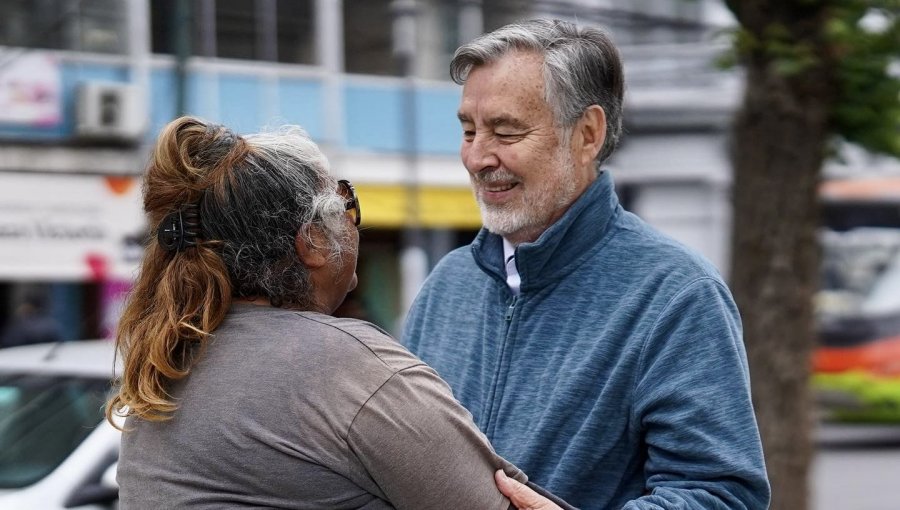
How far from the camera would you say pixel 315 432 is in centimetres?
168

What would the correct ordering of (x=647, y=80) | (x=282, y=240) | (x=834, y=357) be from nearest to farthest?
(x=282, y=240), (x=834, y=357), (x=647, y=80)

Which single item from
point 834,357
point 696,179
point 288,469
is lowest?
point 834,357

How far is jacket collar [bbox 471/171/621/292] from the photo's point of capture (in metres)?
2.22

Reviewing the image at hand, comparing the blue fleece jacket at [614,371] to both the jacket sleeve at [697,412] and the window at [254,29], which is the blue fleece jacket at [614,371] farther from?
the window at [254,29]

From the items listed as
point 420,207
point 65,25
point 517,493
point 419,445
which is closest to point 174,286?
point 419,445

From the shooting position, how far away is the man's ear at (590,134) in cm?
232

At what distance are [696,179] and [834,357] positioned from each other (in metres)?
6.97

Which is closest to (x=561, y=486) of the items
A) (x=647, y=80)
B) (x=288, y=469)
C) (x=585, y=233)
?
(x=585, y=233)

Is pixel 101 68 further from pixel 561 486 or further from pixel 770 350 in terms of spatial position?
pixel 561 486

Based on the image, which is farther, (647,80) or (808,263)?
(647,80)

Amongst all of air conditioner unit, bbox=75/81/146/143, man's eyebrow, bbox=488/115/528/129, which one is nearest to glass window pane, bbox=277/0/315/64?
air conditioner unit, bbox=75/81/146/143

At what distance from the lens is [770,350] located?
5.61 m

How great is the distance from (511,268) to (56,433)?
3.64 metres

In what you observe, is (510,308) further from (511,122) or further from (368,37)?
(368,37)
